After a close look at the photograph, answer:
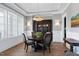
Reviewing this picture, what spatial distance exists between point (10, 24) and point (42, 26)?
0.88 metres

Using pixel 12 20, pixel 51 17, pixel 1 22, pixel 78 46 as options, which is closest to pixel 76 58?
pixel 78 46

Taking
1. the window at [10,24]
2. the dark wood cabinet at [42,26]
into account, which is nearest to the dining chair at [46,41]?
the dark wood cabinet at [42,26]

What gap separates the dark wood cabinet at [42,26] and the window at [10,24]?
343 millimetres

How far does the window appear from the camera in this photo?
3176mm

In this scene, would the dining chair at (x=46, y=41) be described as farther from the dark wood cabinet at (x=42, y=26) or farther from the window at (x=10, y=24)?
the window at (x=10, y=24)

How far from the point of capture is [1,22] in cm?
329

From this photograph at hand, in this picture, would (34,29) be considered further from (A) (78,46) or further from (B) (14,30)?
(A) (78,46)

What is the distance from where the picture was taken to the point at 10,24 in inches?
131

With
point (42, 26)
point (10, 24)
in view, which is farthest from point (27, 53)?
point (10, 24)

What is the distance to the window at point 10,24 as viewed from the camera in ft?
10.4

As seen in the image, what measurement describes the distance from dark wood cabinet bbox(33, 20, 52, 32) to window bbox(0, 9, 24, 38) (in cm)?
34

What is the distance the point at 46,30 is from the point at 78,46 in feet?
2.87

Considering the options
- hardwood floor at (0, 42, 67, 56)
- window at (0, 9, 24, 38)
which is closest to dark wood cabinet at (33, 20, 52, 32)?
window at (0, 9, 24, 38)

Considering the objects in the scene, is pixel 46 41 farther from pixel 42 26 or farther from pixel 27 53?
pixel 27 53
